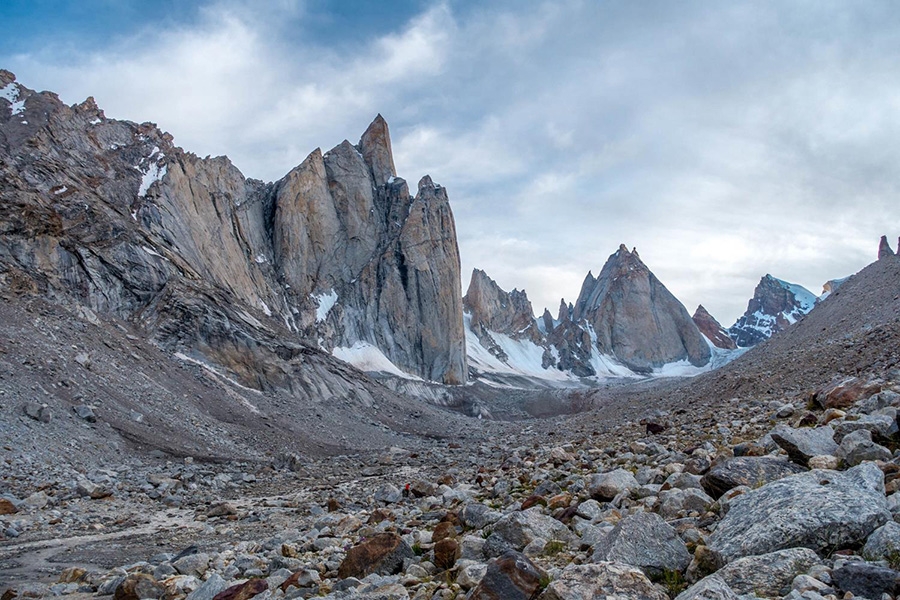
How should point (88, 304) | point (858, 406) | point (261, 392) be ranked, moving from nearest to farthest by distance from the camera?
point (858, 406) → point (88, 304) → point (261, 392)

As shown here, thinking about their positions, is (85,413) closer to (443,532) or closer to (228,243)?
(443,532)

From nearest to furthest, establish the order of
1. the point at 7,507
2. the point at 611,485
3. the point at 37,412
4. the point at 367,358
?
1. the point at 611,485
2. the point at 7,507
3. the point at 37,412
4. the point at 367,358

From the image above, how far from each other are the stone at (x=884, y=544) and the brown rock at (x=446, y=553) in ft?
13.4

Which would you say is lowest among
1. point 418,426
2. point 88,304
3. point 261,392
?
point 418,426

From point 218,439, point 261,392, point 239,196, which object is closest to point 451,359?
point 239,196

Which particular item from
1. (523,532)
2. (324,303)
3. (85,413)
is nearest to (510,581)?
(523,532)

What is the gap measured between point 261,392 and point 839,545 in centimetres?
4905

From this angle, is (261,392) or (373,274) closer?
(261,392)

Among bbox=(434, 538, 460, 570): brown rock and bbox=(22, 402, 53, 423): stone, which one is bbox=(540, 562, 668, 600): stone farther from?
bbox=(22, 402, 53, 423): stone

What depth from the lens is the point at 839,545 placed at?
15.5 ft

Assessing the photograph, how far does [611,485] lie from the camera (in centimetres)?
866

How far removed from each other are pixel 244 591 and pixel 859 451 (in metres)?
7.19

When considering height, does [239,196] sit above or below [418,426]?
above

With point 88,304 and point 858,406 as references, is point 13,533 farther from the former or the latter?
point 88,304
